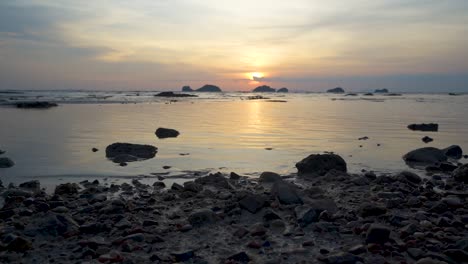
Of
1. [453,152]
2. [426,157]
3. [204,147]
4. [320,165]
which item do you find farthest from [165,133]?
[453,152]

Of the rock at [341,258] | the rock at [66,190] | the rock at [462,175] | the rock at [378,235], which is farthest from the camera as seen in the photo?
the rock at [462,175]

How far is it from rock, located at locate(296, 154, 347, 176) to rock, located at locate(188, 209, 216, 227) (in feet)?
17.4

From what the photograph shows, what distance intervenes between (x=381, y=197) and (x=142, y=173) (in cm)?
678

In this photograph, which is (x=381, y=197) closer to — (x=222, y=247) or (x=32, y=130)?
(x=222, y=247)

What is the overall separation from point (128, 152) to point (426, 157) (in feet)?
35.1

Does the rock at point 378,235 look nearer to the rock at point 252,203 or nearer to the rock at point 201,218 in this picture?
the rock at point 252,203

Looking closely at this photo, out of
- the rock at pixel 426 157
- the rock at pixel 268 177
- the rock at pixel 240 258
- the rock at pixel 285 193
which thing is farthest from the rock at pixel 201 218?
the rock at pixel 426 157

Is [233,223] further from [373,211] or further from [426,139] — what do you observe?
[426,139]

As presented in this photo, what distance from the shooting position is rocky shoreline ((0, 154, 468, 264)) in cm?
607

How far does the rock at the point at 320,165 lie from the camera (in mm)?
12336

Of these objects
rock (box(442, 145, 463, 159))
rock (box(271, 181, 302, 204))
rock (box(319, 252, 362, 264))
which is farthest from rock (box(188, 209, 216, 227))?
rock (box(442, 145, 463, 159))

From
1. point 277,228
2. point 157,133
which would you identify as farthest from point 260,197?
point 157,133

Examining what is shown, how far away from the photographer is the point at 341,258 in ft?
19.0

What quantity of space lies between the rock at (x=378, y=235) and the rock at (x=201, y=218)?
9.20 feet
